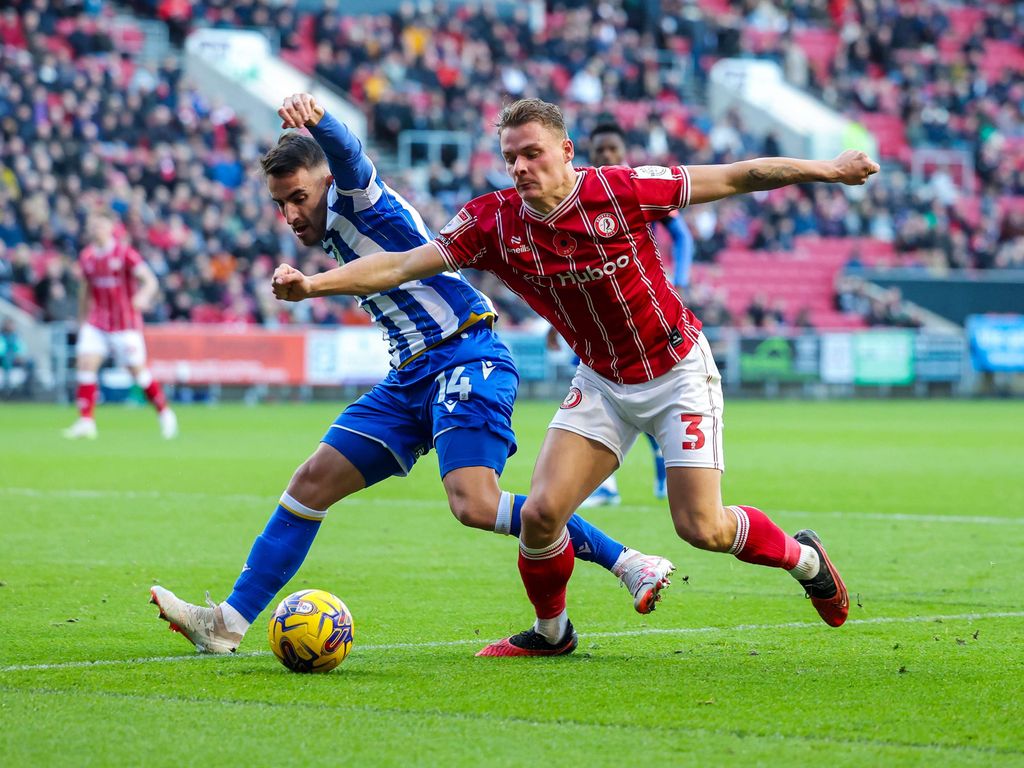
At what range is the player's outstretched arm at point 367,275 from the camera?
18.6ft

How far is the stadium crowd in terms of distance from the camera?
27.6 metres

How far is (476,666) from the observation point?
20.0 feet

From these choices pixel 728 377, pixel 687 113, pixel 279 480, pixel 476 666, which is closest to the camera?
pixel 476 666

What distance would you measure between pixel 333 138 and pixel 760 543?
2.29m

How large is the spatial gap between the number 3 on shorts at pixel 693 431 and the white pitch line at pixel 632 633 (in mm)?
1038

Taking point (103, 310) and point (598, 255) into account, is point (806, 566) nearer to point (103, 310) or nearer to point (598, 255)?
point (598, 255)

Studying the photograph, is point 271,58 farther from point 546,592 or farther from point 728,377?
point 546,592

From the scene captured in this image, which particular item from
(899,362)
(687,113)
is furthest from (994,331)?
(687,113)

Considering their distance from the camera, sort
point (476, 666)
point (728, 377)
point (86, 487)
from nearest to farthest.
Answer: point (476, 666)
point (86, 487)
point (728, 377)

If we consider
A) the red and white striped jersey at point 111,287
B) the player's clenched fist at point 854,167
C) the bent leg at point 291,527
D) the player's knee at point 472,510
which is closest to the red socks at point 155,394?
the red and white striped jersey at point 111,287

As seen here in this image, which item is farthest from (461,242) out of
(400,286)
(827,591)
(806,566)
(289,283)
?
(827,591)

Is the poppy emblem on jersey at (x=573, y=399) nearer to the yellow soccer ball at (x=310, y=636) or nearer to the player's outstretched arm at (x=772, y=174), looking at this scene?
the player's outstretched arm at (x=772, y=174)

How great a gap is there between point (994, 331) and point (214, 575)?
27.0 metres

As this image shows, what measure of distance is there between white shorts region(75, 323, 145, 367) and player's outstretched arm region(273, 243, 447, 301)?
45.0 feet
